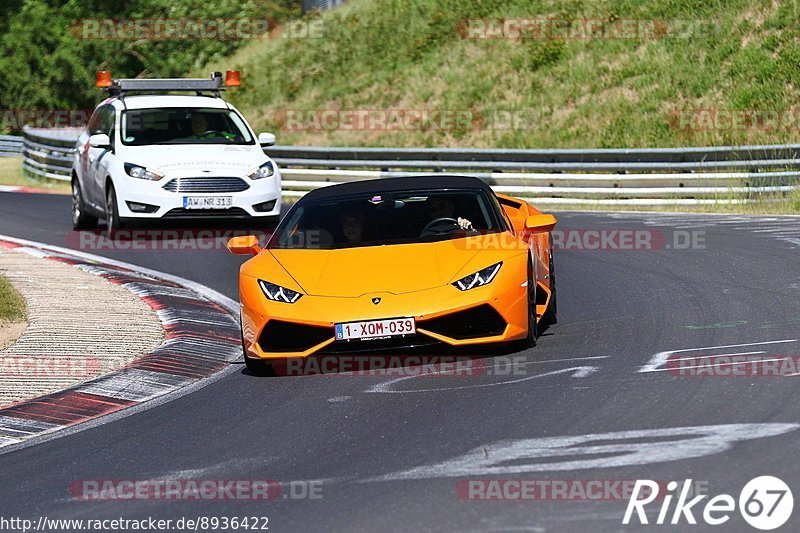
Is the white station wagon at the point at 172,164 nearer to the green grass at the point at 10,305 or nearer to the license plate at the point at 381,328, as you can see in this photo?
the green grass at the point at 10,305

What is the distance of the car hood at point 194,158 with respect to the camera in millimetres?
18141

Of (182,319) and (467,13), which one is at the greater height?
(467,13)

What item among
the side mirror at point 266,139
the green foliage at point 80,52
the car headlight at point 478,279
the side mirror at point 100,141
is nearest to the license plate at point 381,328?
the car headlight at point 478,279

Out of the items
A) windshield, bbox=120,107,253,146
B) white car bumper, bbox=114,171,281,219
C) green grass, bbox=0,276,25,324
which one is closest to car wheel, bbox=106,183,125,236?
white car bumper, bbox=114,171,281,219

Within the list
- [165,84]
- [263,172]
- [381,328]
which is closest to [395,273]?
[381,328]

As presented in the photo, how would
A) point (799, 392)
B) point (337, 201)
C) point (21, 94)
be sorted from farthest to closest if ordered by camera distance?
point (21, 94) → point (337, 201) → point (799, 392)

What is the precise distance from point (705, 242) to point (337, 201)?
22.6ft

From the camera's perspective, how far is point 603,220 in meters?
19.9

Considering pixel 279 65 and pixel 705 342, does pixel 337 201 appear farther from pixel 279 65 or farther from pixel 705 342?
pixel 279 65

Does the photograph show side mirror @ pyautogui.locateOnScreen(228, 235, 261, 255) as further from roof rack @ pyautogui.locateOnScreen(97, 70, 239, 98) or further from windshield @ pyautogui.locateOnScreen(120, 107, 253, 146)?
roof rack @ pyautogui.locateOnScreen(97, 70, 239, 98)

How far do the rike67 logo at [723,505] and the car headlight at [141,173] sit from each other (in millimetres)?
12805

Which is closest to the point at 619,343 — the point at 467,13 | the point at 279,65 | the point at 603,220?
the point at 603,220

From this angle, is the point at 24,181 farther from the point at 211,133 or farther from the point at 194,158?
the point at 194,158

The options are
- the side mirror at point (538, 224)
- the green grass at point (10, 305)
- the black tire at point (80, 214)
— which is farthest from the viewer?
the black tire at point (80, 214)
